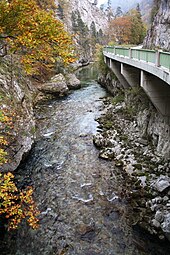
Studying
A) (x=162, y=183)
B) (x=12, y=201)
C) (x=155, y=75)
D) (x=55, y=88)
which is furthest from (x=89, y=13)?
(x=12, y=201)

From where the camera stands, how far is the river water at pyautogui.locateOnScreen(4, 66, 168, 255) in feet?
25.1

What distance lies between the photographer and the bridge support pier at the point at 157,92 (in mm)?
11047

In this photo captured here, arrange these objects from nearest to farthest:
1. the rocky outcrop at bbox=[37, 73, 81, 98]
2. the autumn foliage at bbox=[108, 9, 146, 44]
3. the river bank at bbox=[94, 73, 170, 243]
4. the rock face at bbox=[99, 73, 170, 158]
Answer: the river bank at bbox=[94, 73, 170, 243] < the rock face at bbox=[99, 73, 170, 158] < the rocky outcrop at bbox=[37, 73, 81, 98] < the autumn foliage at bbox=[108, 9, 146, 44]

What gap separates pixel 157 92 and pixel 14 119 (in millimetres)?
8167

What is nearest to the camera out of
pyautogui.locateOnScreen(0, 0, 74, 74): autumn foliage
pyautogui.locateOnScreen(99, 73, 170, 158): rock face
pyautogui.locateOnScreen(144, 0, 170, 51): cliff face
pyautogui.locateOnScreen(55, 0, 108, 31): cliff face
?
pyautogui.locateOnScreen(0, 0, 74, 74): autumn foliage

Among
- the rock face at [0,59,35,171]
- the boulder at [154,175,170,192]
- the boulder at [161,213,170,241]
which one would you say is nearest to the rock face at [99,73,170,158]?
the boulder at [154,175,170,192]

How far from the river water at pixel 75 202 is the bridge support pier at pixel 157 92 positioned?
14.3 ft

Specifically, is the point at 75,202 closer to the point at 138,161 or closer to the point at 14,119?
the point at 138,161

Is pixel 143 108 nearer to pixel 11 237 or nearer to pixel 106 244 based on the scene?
pixel 106 244

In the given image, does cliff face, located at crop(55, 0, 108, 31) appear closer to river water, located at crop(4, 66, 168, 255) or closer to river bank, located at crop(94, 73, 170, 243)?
river bank, located at crop(94, 73, 170, 243)

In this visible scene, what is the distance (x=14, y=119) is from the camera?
1198 cm

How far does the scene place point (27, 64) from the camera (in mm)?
6457

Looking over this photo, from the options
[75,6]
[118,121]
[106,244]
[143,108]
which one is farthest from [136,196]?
[75,6]

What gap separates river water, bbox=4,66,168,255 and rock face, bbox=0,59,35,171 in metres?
1.17
